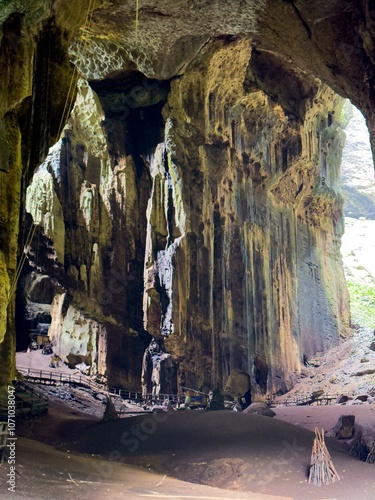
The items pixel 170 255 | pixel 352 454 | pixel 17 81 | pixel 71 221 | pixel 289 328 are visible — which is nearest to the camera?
pixel 17 81

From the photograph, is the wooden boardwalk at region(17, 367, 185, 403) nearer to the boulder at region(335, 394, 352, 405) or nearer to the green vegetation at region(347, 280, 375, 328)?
the boulder at region(335, 394, 352, 405)

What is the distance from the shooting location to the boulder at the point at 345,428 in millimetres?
20375

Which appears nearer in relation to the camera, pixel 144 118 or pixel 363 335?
pixel 144 118

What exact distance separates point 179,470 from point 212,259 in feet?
54.7

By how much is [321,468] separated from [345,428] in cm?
678

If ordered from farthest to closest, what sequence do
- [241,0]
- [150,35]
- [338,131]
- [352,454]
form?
[338,131]
[150,35]
[241,0]
[352,454]

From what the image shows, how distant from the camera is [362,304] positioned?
52.2 metres

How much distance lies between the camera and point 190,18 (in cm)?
2139

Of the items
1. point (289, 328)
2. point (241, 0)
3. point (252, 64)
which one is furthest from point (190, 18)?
point (289, 328)

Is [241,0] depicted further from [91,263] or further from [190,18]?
[91,263]

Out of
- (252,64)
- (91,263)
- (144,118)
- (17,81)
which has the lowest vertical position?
(91,263)

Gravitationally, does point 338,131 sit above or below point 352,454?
above

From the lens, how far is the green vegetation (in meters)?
46.1

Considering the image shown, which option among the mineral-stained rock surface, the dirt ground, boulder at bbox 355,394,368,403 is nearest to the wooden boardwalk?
the mineral-stained rock surface
